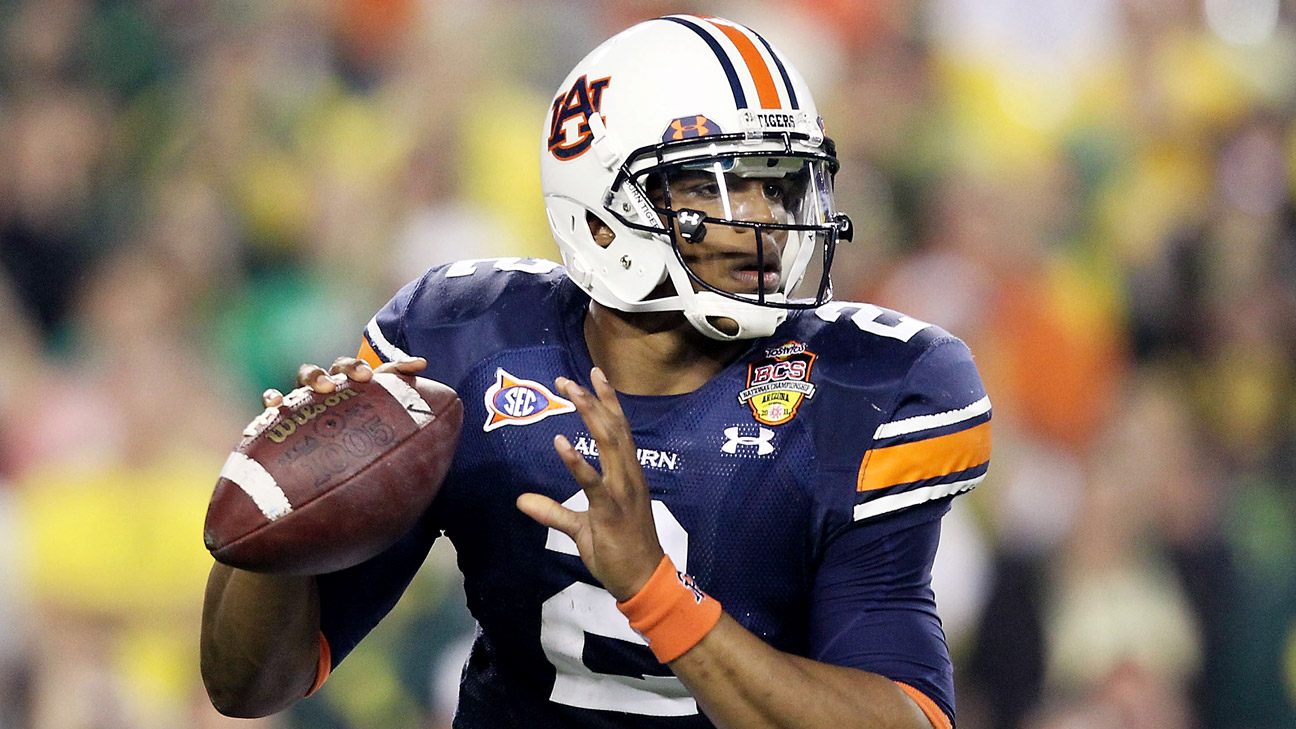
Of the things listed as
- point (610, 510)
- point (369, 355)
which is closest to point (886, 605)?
point (610, 510)

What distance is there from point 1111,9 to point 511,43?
1.71m

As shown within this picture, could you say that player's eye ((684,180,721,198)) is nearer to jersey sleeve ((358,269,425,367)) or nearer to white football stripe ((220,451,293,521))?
jersey sleeve ((358,269,425,367))

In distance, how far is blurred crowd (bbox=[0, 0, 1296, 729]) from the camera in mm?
3328

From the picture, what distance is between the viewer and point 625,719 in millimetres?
1770

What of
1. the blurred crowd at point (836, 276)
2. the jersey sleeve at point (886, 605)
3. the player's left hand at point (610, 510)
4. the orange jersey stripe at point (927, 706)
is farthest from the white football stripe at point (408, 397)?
the blurred crowd at point (836, 276)

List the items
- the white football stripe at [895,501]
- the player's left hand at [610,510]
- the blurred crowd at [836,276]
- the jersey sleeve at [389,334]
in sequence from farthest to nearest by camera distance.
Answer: the blurred crowd at [836,276] < the jersey sleeve at [389,334] < the white football stripe at [895,501] < the player's left hand at [610,510]

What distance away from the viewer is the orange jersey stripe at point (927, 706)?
1.60 metres

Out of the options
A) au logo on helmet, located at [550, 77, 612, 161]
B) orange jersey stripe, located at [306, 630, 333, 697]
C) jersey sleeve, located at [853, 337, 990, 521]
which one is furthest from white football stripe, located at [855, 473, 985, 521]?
orange jersey stripe, located at [306, 630, 333, 697]

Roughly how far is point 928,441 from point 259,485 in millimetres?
785

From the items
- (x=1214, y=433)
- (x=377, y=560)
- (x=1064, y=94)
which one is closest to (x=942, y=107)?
(x=1064, y=94)

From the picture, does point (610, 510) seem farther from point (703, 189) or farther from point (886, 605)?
point (703, 189)

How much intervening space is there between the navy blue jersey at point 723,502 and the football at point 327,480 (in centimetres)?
17

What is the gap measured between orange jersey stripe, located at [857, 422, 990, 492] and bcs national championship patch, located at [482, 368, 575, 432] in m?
0.38

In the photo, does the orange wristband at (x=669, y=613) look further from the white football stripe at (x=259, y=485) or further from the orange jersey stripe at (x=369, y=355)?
the orange jersey stripe at (x=369, y=355)
